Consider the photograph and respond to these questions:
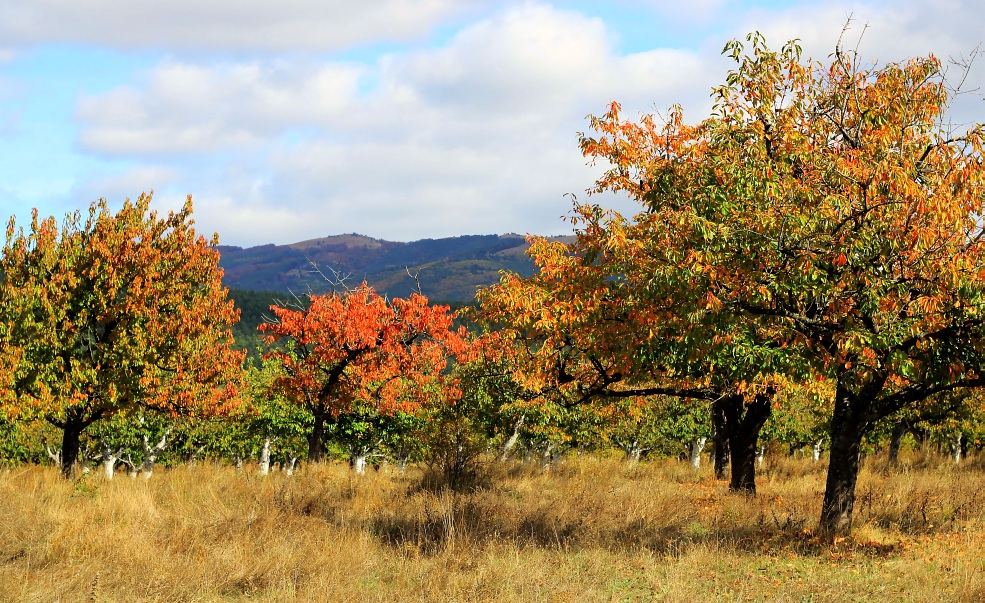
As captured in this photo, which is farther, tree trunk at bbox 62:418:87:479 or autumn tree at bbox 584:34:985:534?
tree trunk at bbox 62:418:87:479

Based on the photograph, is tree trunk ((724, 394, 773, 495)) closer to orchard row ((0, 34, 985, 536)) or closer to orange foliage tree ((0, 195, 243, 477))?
orchard row ((0, 34, 985, 536))

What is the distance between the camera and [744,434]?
19.6 metres

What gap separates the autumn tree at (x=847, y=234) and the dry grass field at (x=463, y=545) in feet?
6.88

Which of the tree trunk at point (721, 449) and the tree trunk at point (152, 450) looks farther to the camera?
the tree trunk at point (152, 450)

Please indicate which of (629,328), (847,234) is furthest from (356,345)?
(847,234)

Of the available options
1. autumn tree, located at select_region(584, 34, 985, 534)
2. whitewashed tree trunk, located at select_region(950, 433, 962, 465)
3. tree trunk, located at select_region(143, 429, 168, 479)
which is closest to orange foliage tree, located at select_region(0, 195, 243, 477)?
autumn tree, located at select_region(584, 34, 985, 534)

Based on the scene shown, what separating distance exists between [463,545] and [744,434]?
35.5 feet

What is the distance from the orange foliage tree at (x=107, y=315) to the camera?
1961cm

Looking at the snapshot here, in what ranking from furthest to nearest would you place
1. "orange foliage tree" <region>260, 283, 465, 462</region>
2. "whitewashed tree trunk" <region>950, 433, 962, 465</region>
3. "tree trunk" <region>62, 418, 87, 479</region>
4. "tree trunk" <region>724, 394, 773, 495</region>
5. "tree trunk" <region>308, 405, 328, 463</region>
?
"whitewashed tree trunk" <region>950, 433, 962, 465</region> < "tree trunk" <region>308, 405, 328, 463</region> < "orange foliage tree" <region>260, 283, 465, 462</region> < "tree trunk" <region>62, 418, 87, 479</region> < "tree trunk" <region>724, 394, 773, 495</region>

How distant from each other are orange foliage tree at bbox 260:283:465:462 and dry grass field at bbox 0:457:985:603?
8280 millimetres

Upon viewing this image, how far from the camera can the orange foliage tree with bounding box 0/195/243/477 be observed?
1961cm

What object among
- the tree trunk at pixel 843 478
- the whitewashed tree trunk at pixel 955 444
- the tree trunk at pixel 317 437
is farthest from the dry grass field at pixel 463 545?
the whitewashed tree trunk at pixel 955 444

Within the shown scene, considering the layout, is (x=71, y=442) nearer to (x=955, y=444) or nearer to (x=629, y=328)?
(x=629, y=328)

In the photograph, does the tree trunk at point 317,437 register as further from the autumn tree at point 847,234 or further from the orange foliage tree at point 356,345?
the autumn tree at point 847,234
